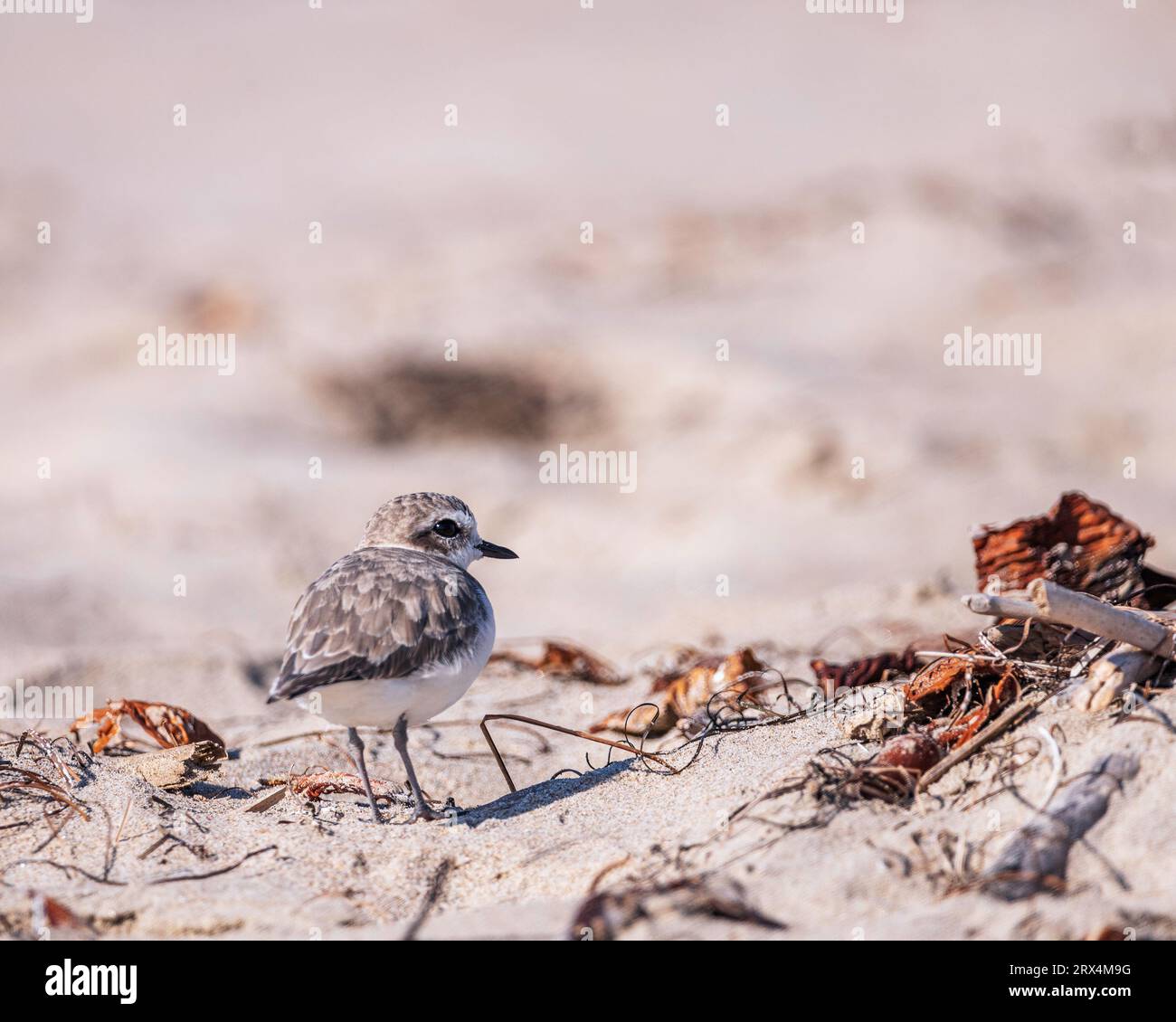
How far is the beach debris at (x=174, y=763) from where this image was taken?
14.4ft

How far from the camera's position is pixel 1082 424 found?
34.9 feet

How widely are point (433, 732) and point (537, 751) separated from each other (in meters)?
0.57

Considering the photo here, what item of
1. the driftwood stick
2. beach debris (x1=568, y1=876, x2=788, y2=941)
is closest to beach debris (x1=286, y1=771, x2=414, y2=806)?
beach debris (x1=568, y1=876, x2=788, y2=941)

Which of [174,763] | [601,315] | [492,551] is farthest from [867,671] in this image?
[601,315]

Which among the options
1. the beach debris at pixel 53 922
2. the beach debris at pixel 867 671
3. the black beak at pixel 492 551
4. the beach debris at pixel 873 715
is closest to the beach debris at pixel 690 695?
the beach debris at pixel 867 671

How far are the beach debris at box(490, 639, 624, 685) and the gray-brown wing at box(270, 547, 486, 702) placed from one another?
208cm

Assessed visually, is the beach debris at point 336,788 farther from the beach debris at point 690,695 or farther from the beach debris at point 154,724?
the beach debris at point 690,695

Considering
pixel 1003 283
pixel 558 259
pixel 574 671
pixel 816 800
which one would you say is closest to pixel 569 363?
pixel 558 259

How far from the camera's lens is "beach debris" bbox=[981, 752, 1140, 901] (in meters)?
2.92

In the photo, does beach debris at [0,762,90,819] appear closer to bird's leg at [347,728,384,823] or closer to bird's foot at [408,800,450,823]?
bird's leg at [347,728,384,823]

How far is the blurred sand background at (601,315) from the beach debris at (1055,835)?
242 cm

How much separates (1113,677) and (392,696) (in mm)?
2152

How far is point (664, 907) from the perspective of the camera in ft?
9.87
